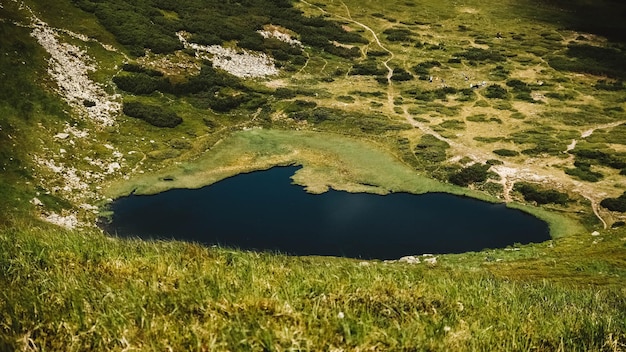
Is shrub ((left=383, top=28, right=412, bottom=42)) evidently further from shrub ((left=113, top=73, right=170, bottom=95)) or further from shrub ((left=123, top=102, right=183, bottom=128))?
shrub ((left=123, top=102, right=183, bottom=128))

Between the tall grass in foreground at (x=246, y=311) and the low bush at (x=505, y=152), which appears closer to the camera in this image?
the tall grass in foreground at (x=246, y=311)

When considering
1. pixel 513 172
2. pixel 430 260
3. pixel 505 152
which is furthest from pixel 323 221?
pixel 505 152

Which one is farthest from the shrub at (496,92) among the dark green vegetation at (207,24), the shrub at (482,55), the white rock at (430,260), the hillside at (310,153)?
the white rock at (430,260)

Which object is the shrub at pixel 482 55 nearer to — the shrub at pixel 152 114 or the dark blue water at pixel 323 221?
the dark blue water at pixel 323 221

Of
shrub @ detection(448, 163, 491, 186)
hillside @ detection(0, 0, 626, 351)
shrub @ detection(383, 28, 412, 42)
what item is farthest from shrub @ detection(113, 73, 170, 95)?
shrub @ detection(383, 28, 412, 42)

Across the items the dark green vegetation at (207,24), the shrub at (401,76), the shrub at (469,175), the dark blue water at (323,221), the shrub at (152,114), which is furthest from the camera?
the shrub at (401,76)

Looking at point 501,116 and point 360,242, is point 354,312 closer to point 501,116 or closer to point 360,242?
point 360,242
